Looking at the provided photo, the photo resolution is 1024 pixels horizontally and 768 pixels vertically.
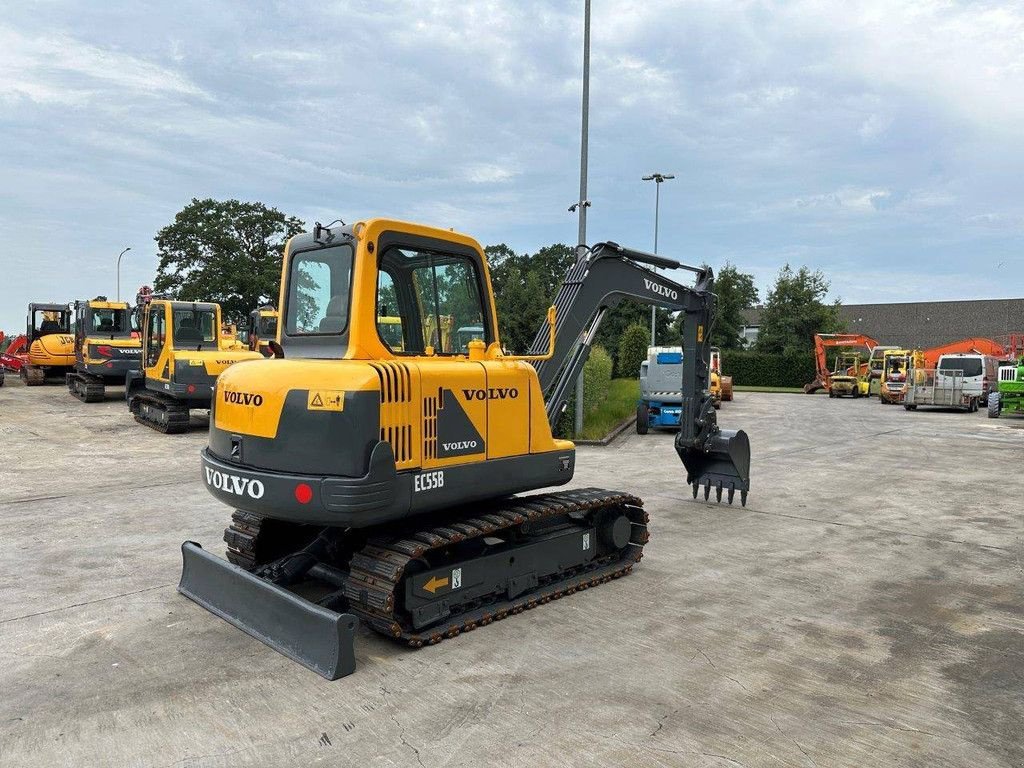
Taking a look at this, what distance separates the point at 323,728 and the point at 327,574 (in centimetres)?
193

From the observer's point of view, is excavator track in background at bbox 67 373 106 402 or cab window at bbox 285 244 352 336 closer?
cab window at bbox 285 244 352 336

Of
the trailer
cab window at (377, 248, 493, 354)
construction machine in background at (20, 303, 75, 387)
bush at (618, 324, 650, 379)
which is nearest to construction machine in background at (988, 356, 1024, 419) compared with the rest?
the trailer

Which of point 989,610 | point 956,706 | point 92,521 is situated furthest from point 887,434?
point 92,521

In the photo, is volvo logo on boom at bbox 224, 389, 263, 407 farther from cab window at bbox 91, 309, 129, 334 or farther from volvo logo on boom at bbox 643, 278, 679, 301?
cab window at bbox 91, 309, 129, 334

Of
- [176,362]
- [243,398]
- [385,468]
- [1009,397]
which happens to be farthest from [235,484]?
[1009,397]

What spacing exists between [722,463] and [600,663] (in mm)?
5633

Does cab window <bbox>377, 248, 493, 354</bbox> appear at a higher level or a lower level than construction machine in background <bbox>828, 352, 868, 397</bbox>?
higher

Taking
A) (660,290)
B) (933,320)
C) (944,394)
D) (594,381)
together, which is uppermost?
(933,320)

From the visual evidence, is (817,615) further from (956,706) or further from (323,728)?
(323,728)

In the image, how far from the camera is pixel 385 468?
4871 mm

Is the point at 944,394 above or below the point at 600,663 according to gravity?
above

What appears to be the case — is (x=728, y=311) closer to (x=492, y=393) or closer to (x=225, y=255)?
(x=225, y=255)

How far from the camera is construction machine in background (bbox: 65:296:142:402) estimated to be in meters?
22.6

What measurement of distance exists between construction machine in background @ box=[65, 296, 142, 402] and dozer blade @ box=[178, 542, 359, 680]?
18004 mm
